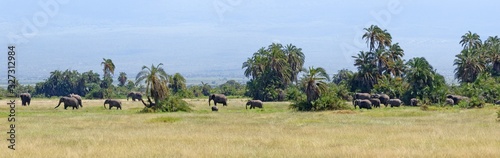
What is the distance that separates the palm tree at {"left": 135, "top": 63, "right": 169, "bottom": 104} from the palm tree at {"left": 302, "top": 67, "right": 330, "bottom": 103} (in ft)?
42.1

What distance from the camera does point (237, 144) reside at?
26156mm

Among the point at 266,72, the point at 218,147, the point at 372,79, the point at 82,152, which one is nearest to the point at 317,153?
the point at 218,147

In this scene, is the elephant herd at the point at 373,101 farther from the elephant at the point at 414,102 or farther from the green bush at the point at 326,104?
the green bush at the point at 326,104

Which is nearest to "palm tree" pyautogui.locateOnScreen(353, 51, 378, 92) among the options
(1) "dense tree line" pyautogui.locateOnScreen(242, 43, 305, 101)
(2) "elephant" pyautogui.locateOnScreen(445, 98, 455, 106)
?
(1) "dense tree line" pyautogui.locateOnScreen(242, 43, 305, 101)

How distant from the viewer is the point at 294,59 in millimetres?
117875

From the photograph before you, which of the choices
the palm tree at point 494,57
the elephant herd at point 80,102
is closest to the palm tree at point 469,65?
the palm tree at point 494,57

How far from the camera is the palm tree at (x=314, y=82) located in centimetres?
6284

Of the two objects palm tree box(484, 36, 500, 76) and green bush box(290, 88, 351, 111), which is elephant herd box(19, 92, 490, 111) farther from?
palm tree box(484, 36, 500, 76)

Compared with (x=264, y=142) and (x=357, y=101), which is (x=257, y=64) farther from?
(x=264, y=142)

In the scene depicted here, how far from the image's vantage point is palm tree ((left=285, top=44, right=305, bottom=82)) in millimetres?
117812

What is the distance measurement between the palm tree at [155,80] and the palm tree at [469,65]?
5487 cm

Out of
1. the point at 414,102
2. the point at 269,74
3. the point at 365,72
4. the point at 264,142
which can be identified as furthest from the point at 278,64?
the point at 264,142

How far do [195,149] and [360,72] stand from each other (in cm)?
7469

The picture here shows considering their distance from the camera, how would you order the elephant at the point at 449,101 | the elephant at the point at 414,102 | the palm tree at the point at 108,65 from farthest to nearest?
1. the palm tree at the point at 108,65
2. the elephant at the point at 414,102
3. the elephant at the point at 449,101
